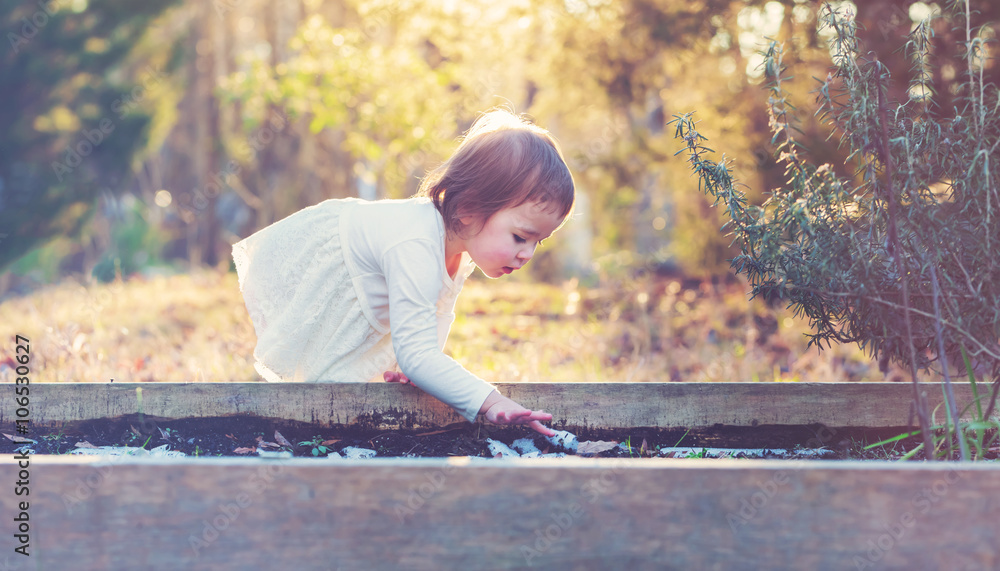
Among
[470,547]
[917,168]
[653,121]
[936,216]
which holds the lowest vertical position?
[470,547]

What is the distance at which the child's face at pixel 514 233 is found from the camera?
6.63 feet

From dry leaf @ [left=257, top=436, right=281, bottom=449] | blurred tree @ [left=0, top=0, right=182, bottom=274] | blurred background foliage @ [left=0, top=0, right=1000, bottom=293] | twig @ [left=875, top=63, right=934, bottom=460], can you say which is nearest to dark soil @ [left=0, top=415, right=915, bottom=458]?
dry leaf @ [left=257, top=436, right=281, bottom=449]

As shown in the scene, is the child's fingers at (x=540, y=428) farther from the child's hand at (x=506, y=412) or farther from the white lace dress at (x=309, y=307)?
the white lace dress at (x=309, y=307)

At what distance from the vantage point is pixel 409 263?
1.95 metres

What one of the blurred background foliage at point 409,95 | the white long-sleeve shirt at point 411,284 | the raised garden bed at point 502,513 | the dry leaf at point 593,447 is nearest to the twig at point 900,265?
the raised garden bed at point 502,513

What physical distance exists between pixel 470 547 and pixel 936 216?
1.28 metres

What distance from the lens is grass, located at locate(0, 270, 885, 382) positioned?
3066 mm

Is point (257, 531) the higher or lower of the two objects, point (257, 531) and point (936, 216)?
the lower

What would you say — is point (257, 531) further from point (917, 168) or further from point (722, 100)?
point (722, 100)

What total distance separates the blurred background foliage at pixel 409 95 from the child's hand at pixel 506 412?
7.91ft

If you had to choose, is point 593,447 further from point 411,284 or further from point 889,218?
point 889,218

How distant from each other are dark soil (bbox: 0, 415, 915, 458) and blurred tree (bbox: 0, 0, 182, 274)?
21.3 feet

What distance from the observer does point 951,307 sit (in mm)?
1620

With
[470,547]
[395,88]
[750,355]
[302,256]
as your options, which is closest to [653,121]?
[395,88]
